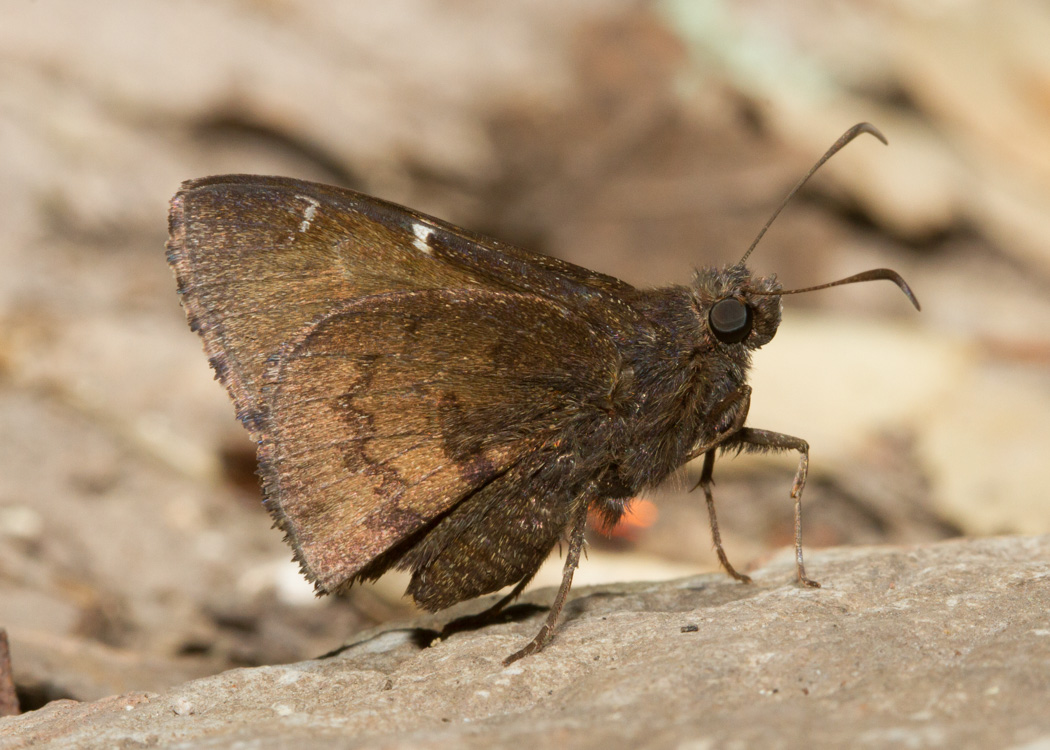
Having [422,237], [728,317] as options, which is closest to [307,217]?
[422,237]

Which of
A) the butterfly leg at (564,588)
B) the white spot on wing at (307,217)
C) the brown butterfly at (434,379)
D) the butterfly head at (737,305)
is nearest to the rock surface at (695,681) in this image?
the butterfly leg at (564,588)

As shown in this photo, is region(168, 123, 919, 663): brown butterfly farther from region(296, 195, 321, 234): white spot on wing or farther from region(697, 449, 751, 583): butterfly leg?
region(697, 449, 751, 583): butterfly leg

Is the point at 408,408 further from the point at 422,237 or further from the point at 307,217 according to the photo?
the point at 307,217

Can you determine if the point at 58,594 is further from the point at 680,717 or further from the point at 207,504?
the point at 680,717

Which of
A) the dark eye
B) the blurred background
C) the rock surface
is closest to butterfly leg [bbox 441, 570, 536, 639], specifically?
the rock surface

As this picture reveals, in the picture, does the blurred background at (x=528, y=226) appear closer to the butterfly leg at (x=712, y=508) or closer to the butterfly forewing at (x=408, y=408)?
the butterfly leg at (x=712, y=508)

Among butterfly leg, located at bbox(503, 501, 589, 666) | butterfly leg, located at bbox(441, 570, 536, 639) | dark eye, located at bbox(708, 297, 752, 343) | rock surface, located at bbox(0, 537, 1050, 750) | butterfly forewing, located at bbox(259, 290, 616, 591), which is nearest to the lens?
rock surface, located at bbox(0, 537, 1050, 750)
